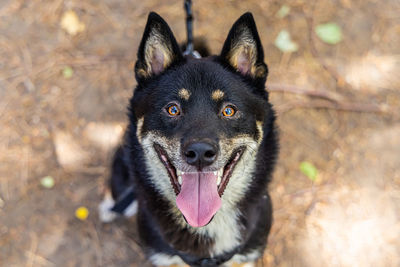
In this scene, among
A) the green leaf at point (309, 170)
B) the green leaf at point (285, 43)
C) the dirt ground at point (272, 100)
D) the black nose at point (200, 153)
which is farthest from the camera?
the green leaf at point (285, 43)

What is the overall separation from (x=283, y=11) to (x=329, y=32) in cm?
63

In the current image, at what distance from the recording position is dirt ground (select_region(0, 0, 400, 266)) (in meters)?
3.49

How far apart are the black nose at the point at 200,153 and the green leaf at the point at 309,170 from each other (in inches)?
76.6

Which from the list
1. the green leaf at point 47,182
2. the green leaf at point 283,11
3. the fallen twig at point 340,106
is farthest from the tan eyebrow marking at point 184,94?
the green leaf at point 283,11

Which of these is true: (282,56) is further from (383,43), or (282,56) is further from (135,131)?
(135,131)

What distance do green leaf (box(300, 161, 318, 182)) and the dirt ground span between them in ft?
0.15

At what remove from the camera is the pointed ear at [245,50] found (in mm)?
2322

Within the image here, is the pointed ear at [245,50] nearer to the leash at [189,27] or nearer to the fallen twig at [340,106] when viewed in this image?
the leash at [189,27]

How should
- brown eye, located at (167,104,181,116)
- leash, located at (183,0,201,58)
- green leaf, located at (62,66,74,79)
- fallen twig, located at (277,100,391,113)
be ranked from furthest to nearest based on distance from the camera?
1. green leaf, located at (62,66,74,79)
2. fallen twig, located at (277,100,391,113)
3. leash, located at (183,0,201,58)
4. brown eye, located at (167,104,181,116)

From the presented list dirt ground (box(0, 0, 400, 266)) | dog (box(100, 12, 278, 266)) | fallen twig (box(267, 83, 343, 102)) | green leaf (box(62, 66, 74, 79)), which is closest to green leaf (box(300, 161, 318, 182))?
dirt ground (box(0, 0, 400, 266))

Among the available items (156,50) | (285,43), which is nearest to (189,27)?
(156,50)

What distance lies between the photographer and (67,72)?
418 centimetres

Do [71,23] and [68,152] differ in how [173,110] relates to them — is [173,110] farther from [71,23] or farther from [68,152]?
[71,23]

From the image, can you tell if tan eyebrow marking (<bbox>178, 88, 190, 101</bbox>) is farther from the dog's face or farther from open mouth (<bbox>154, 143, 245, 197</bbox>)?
open mouth (<bbox>154, 143, 245, 197</bbox>)
